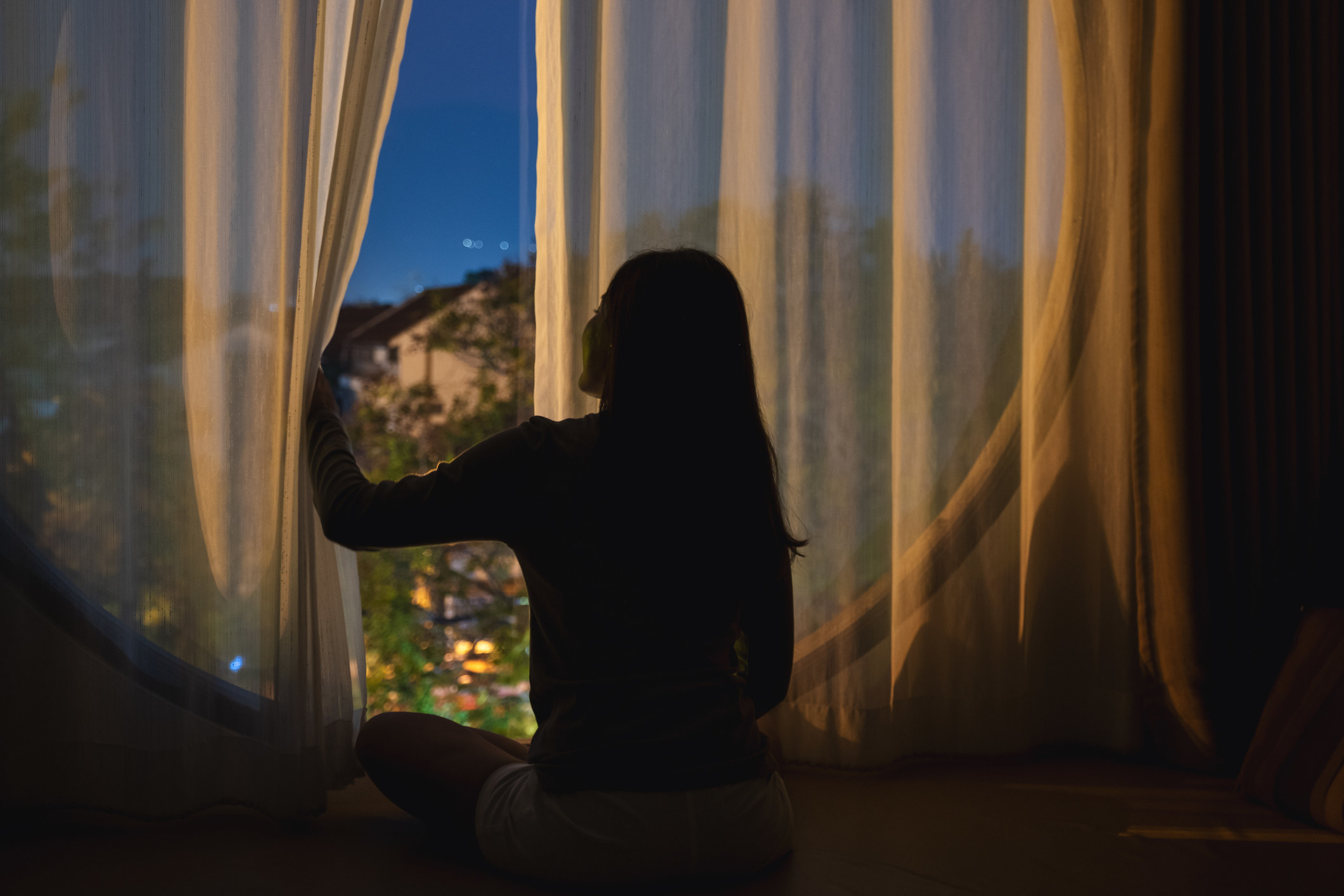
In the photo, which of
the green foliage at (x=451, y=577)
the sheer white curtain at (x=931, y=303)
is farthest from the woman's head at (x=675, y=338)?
the green foliage at (x=451, y=577)

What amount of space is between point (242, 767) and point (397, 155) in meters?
1.15

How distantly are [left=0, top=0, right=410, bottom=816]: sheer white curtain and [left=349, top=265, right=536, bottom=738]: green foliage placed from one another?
341mm

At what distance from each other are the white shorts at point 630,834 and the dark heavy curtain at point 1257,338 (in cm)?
113

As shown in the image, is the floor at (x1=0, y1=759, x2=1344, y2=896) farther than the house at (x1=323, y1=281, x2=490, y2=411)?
No

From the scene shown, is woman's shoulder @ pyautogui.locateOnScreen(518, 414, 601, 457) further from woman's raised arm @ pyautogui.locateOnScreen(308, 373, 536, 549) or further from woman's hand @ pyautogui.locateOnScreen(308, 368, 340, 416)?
woman's hand @ pyautogui.locateOnScreen(308, 368, 340, 416)

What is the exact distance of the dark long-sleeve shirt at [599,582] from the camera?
105 centimetres

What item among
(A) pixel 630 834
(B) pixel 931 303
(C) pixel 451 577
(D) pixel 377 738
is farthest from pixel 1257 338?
(D) pixel 377 738

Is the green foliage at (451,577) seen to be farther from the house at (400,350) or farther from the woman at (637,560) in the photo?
the woman at (637,560)

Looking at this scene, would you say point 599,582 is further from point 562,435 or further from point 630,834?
point 630,834

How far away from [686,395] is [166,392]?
878mm

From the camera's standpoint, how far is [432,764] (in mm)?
1222

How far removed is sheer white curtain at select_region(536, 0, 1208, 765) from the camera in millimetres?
1565

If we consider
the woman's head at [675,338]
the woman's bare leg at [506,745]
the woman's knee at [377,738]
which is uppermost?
the woman's head at [675,338]

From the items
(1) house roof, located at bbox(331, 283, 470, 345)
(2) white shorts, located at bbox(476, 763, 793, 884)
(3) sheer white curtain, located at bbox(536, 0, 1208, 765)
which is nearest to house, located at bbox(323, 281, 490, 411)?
(1) house roof, located at bbox(331, 283, 470, 345)
